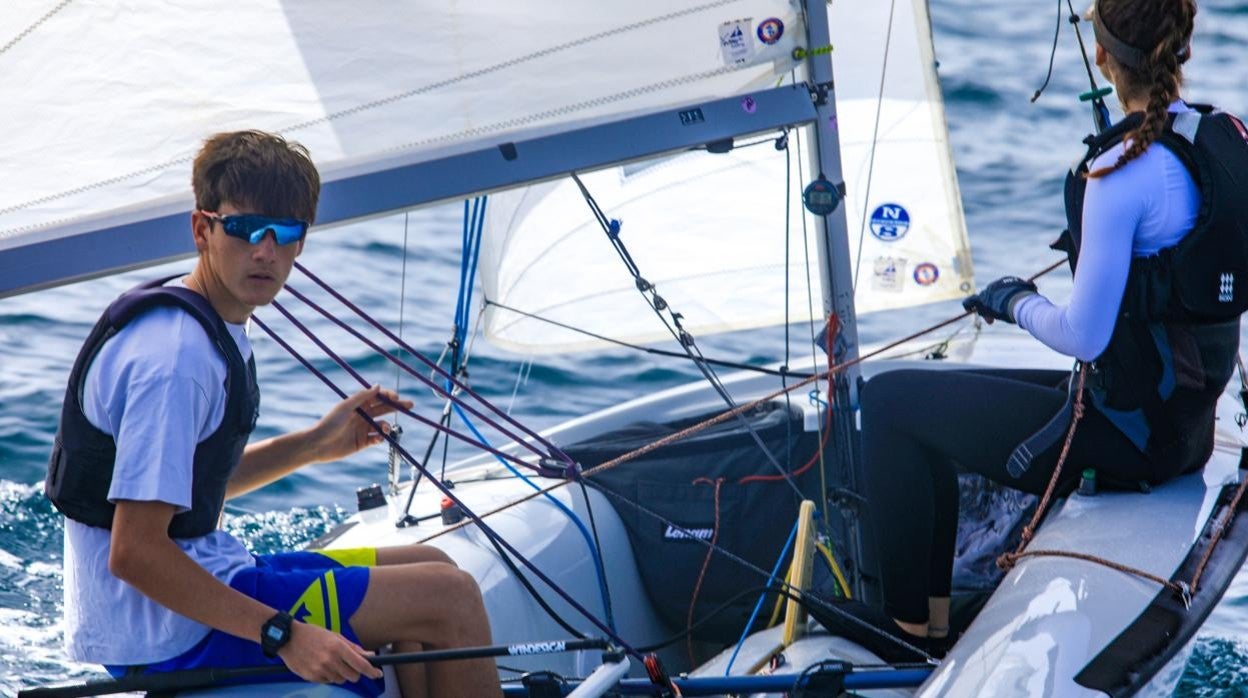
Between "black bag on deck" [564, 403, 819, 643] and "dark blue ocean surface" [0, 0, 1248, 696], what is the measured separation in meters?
0.73

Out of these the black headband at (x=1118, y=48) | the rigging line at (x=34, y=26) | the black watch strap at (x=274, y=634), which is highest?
the rigging line at (x=34, y=26)

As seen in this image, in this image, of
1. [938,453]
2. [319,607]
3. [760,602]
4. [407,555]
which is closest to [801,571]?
[760,602]

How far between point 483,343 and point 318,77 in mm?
3404

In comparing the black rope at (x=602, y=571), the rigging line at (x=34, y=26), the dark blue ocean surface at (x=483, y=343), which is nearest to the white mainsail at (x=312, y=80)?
the rigging line at (x=34, y=26)

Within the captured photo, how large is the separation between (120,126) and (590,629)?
142cm

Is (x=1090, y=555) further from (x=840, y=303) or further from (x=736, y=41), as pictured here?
(x=736, y=41)

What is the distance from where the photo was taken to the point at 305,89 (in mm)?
2387

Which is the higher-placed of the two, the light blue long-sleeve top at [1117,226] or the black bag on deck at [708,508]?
the light blue long-sleeve top at [1117,226]

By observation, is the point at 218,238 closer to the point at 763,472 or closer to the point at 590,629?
the point at 590,629

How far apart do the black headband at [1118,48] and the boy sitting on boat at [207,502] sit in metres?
1.13

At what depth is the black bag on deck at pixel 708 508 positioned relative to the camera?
3289mm

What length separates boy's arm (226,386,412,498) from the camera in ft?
7.20

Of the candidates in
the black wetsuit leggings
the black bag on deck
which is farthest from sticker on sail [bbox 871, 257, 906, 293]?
the black wetsuit leggings

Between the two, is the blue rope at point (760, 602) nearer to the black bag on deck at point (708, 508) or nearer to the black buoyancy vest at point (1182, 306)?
the black bag on deck at point (708, 508)
